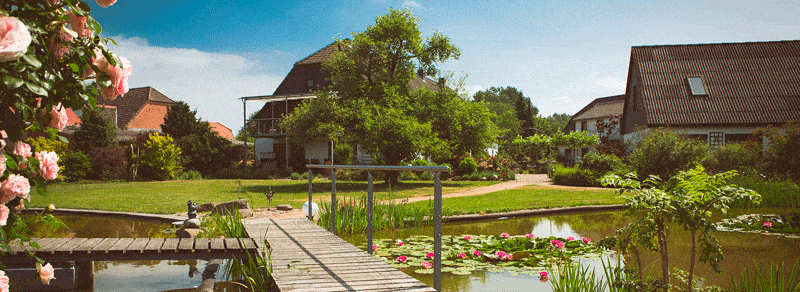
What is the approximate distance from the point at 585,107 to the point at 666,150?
39816mm

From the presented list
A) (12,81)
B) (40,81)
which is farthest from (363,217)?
(12,81)

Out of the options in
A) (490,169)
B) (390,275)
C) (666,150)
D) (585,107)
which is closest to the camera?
(390,275)

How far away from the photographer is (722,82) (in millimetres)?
24469

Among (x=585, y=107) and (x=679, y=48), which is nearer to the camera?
(x=679, y=48)

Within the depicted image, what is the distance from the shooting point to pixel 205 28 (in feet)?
69.5

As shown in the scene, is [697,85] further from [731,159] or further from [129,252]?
[129,252]

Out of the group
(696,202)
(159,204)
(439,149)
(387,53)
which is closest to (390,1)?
(387,53)

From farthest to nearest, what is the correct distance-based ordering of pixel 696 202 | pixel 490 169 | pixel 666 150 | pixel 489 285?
pixel 490 169 → pixel 666 150 → pixel 489 285 → pixel 696 202

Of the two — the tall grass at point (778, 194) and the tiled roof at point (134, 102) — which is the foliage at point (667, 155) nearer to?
the tall grass at point (778, 194)

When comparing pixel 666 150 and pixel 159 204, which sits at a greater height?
pixel 666 150

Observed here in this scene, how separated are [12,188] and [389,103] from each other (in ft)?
60.4

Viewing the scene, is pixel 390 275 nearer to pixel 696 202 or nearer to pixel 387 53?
pixel 696 202

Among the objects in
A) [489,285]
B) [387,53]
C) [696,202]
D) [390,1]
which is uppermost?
[390,1]

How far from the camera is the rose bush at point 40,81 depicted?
1898 mm
